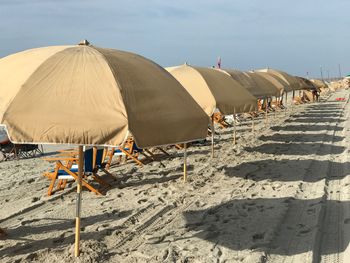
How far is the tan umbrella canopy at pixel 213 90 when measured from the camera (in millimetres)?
7957

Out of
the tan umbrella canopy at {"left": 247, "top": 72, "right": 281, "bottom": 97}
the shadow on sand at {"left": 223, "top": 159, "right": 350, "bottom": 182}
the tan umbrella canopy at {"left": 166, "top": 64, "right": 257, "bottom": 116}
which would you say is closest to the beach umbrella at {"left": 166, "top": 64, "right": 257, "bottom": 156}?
the tan umbrella canopy at {"left": 166, "top": 64, "right": 257, "bottom": 116}

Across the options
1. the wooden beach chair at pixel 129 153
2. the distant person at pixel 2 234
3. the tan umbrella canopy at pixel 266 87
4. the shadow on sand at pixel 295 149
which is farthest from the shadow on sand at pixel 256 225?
the tan umbrella canopy at pixel 266 87

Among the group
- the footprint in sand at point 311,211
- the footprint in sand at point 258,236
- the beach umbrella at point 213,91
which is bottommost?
the footprint in sand at point 258,236

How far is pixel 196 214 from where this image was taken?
591 cm

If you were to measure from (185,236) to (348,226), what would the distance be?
206 centimetres

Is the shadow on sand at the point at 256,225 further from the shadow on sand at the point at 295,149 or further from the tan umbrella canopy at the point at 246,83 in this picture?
the tan umbrella canopy at the point at 246,83

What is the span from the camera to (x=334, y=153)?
10789 mm

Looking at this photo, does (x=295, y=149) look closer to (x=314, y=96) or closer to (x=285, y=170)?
(x=285, y=170)

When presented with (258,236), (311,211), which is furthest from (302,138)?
(258,236)

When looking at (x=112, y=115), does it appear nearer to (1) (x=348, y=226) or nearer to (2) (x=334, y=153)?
(1) (x=348, y=226)

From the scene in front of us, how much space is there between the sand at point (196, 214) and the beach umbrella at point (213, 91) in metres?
1.34

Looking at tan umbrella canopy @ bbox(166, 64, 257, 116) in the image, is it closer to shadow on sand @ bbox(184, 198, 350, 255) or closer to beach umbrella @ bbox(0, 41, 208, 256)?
shadow on sand @ bbox(184, 198, 350, 255)

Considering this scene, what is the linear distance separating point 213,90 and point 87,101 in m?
5.25

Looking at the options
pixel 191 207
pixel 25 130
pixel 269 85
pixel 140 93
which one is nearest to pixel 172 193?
pixel 191 207
